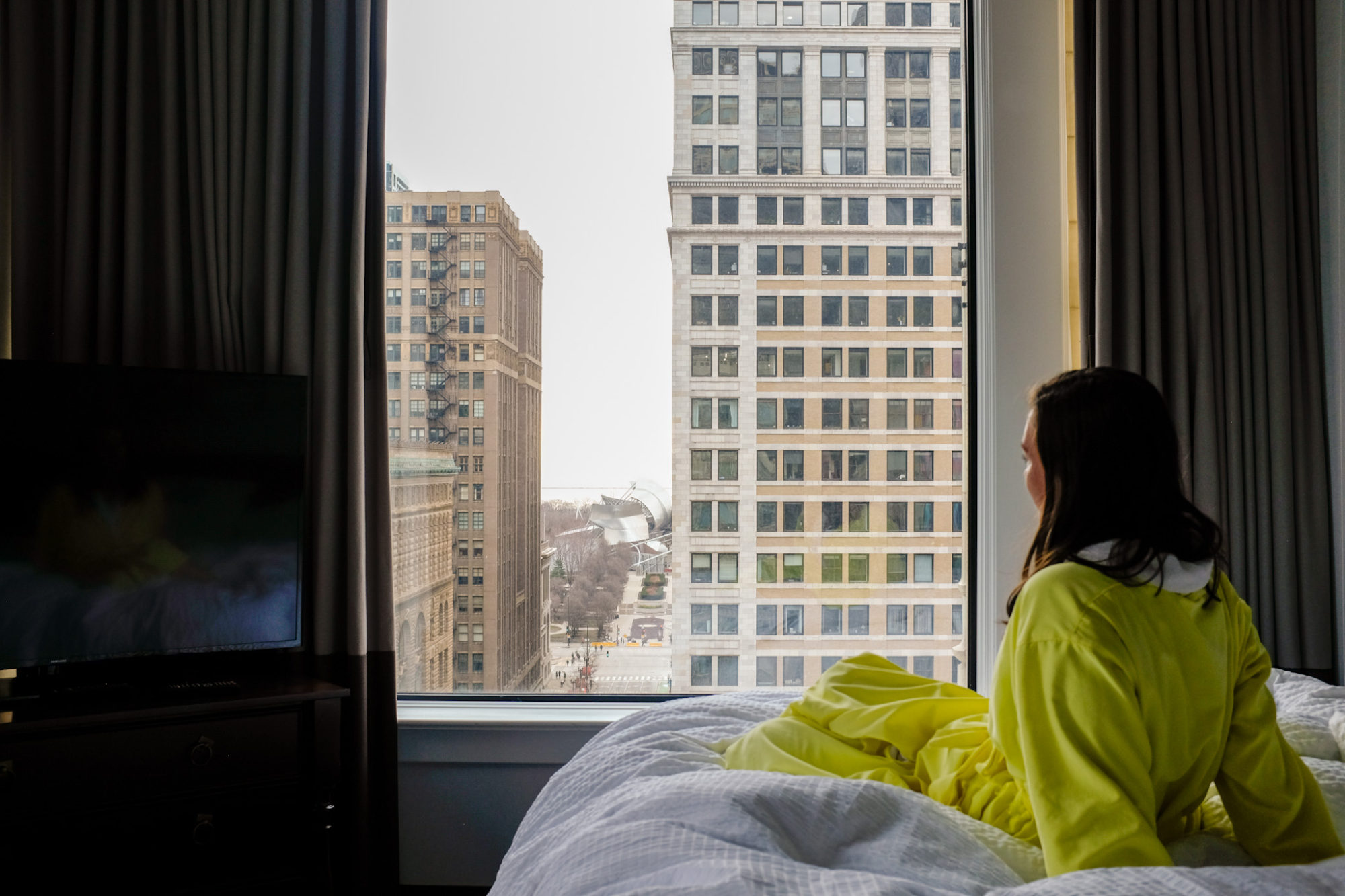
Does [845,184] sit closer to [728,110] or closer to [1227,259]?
[728,110]

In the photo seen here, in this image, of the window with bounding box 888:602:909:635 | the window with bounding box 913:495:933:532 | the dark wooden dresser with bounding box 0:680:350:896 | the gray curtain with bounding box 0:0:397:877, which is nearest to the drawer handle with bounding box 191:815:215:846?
the dark wooden dresser with bounding box 0:680:350:896

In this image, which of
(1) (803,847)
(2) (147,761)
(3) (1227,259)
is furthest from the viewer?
(3) (1227,259)

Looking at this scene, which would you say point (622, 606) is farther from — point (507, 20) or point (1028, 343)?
point (507, 20)

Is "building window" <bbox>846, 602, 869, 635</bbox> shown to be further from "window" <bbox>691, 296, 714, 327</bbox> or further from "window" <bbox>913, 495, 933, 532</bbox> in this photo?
"window" <bbox>691, 296, 714, 327</bbox>

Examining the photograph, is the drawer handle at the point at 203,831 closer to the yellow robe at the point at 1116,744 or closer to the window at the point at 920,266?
the yellow robe at the point at 1116,744

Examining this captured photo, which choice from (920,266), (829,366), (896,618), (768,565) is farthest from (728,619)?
(920,266)

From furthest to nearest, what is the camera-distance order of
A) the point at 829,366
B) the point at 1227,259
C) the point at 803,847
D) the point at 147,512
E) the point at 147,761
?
the point at 829,366
the point at 1227,259
the point at 147,512
the point at 147,761
the point at 803,847

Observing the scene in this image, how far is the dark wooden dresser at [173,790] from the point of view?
1.66 metres

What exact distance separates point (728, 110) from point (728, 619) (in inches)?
56.2

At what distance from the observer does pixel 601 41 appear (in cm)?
253

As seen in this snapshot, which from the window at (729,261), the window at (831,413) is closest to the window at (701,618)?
the window at (831,413)

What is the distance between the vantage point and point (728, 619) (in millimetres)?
2469

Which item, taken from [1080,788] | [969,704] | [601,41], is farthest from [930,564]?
[601,41]

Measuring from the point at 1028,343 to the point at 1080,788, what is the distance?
60.6 inches
